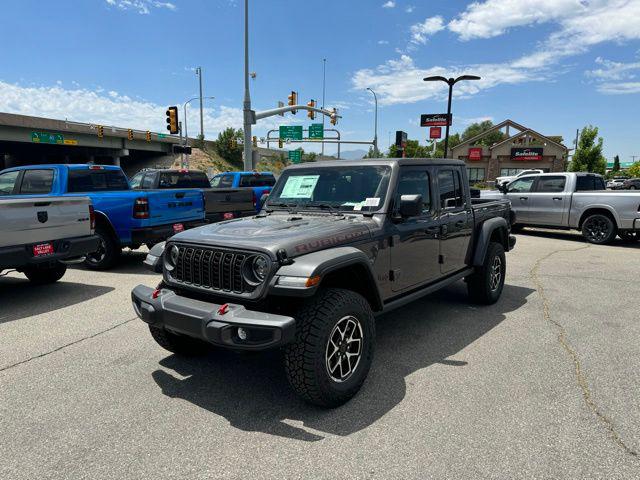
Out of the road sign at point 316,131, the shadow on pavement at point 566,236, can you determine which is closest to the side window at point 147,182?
the shadow on pavement at point 566,236

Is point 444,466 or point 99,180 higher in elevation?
point 99,180

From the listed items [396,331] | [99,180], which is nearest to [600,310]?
[396,331]

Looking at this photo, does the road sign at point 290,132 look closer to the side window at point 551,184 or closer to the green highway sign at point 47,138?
the green highway sign at point 47,138

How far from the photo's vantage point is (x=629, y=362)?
393 centimetres

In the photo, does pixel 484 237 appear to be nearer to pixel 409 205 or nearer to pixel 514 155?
pixel 409 205

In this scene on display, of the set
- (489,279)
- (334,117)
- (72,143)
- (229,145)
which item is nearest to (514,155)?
(334,117)

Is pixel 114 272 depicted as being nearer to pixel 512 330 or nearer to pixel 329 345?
pixel 329 345

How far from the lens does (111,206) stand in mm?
7551

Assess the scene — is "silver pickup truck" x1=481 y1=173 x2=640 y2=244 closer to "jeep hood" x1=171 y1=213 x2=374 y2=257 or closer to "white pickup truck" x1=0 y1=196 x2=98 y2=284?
"jeep hood" x1=171 y1=213 x2=374 y2=257

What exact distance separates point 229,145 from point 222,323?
5976cm

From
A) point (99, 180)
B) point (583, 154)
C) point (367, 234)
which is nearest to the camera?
point (367, 234)

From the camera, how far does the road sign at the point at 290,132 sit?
4078 cm

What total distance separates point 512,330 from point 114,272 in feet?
21.5

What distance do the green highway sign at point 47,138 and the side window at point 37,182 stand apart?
32973 millimetres
